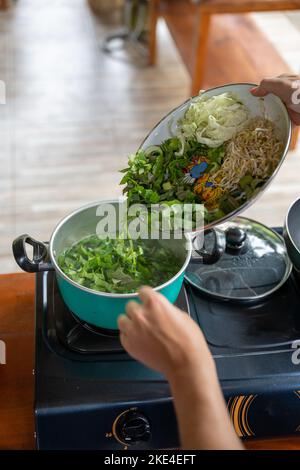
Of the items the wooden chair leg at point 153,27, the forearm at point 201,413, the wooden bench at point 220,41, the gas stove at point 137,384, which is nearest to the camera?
the forearm at point 201,413

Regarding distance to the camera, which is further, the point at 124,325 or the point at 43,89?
the point at 43,89

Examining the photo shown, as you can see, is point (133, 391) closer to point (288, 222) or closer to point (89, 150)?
point (288, 222)

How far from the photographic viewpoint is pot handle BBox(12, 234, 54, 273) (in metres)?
0.97

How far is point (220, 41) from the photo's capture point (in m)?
2.88

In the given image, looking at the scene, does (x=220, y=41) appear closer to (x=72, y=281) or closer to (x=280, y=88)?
(x=280, y=88)

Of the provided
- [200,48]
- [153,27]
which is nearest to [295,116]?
[200,48]

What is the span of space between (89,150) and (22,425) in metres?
1.72

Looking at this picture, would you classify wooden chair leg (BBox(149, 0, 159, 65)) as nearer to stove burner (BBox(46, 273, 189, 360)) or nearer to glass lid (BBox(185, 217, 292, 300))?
glass lid (BBox(185, 217, 292, 300))

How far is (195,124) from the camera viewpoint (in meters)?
1.06

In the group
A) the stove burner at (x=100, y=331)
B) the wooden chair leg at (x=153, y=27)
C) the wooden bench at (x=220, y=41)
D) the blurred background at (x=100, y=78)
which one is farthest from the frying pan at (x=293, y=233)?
the wooden chair leg at (x=153, y=27)

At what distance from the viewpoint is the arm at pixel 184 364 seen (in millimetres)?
706

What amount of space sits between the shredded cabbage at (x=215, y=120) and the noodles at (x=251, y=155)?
2 centimetres

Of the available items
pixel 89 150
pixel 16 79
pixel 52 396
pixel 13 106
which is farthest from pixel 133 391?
pixel 16 79

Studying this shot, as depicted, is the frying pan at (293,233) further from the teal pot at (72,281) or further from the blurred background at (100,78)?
the blurred background at (100,78)
